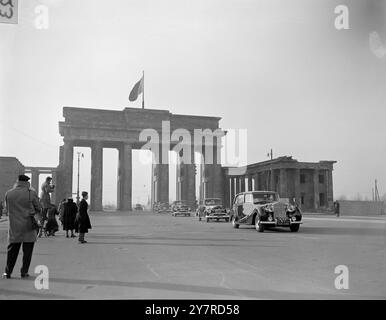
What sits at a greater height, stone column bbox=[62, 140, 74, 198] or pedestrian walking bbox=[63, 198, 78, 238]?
stone column bbox=[62, 140, 74, 198]

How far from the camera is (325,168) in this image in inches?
2490

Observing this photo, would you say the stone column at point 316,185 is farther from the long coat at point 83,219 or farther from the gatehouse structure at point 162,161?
the long coat at point 83,219

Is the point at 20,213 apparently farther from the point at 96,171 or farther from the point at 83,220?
the point at 96,171

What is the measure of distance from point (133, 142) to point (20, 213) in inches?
2250

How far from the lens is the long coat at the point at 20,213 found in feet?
22.3

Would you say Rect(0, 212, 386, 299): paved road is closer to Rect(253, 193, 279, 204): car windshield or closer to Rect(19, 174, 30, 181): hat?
Rect(19, 174, 30, 181): hat

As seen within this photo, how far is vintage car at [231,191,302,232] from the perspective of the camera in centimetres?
1666

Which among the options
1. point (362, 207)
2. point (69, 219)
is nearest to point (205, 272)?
point (69, 219)

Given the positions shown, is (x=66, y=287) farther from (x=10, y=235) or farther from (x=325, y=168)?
(x=325, y=168)

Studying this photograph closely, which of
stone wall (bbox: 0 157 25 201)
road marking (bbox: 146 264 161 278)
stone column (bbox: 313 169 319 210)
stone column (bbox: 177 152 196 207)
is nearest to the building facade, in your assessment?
stone column (bbox: 313 169 319 210)

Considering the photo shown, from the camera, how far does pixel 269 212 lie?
661 inches

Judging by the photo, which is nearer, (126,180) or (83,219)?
(83,219)

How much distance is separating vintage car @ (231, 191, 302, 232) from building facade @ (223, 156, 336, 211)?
40970 millimetres

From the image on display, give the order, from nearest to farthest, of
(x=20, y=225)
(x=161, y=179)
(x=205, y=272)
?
(x=20, y=225)
(x=205, y=272)
(x=161, y=179)
